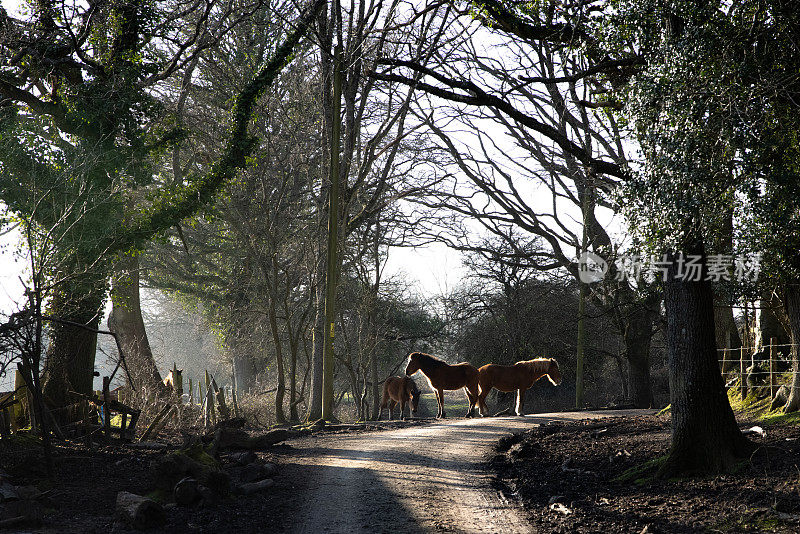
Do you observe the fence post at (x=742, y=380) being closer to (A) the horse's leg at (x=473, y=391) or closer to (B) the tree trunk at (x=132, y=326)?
(A) the horse's leg at (x=473, y=391)

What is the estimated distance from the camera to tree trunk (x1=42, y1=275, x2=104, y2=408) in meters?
12.1

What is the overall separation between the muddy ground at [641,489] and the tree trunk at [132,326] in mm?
7851

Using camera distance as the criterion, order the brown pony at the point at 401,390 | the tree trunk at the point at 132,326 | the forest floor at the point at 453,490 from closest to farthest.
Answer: the forest floor at the point at 453,490
the tree trunk at the point at 132,326
the brown pony at the point at 401,390

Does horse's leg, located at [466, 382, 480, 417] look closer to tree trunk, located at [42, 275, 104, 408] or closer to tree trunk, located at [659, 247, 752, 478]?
tree trunk, located at [42, 275, 104, 408]

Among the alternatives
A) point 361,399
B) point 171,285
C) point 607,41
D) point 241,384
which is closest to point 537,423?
point 607,41

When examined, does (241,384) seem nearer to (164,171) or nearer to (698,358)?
(164,171)

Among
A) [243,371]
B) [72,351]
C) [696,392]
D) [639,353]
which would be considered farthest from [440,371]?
[243,371]

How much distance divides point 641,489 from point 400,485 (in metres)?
2.72

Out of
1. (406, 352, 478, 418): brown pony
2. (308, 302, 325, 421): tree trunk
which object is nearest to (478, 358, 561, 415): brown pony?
(406, 352, 478, 418): brown pony

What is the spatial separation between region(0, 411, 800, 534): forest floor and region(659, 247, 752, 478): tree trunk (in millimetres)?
304

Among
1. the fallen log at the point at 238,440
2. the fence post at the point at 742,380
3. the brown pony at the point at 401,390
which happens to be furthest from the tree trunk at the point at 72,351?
the fence post at the point at 742,380

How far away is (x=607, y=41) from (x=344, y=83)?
9.87 m

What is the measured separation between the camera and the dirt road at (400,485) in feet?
20.4

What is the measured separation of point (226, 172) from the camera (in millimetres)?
15609
